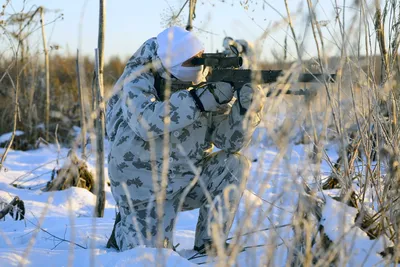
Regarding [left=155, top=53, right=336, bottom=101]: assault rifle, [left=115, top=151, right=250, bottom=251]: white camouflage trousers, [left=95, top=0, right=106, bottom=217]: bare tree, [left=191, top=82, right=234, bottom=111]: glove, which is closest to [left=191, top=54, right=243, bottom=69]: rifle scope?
[left=155, top=53, right=336, bottom=101]: assault rifle

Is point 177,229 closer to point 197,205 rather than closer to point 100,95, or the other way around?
point 197,205

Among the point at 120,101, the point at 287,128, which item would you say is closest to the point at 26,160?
the point at 120,101

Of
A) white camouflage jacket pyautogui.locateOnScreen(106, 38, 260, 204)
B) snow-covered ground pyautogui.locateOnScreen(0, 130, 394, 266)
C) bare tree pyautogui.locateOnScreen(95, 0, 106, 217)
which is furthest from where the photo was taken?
bare tree pyautogui.locateOnScreen(95, 0, 106, 217)

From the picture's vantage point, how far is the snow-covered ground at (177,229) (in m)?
1.63

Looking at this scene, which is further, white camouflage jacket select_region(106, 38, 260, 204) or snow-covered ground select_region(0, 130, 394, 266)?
white camouflage jacket select_region(106, 38, 260, 204)

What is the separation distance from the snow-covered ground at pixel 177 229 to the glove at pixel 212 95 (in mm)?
332

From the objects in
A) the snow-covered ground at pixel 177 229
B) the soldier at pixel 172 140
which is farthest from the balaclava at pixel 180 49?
the snow-covered ground at pixel 177 229

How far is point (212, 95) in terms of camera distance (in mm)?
2602

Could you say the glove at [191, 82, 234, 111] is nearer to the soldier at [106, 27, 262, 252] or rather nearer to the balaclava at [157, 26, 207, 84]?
the soldier at [106, 27, 262, 252]

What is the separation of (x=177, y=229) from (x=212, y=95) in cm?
107

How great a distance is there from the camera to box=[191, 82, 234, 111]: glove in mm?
2602

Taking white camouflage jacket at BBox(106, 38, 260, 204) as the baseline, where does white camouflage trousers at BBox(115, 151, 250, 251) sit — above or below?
below

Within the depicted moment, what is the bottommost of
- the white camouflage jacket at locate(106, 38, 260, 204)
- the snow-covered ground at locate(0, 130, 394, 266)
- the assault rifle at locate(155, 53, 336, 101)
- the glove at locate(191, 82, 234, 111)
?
the snow-covered ground at locate(0, 130, 394, 266)

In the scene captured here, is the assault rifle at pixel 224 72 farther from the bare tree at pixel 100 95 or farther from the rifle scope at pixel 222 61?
the bare tree at pixel 100 95
